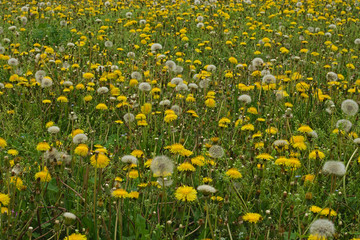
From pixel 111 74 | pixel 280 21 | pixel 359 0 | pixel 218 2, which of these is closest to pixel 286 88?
pixel 111 74

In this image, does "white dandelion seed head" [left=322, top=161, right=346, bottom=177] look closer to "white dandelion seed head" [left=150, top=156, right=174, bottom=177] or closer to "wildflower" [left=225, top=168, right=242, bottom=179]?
"wildflower" [left=225, top=168, right=242, bottom=179]

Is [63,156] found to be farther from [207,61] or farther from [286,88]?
[207,61]

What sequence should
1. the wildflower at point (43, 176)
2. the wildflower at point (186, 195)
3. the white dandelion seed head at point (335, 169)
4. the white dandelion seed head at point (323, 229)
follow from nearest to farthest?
the white dandelion seed head at point (323, 229)
the wildflower at point (186, 195)
the white dandelion seed head at point (335, 169)
the wildflower at point (43, 176)

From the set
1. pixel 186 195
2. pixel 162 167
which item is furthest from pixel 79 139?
pixel 186 195

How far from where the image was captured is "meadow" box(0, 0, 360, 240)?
207 cm

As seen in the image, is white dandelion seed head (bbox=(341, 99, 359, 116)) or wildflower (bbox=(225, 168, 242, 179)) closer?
wildflower (bbox=(225, 168, 242, 179))

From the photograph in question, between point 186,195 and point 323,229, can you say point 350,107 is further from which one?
point 186,195

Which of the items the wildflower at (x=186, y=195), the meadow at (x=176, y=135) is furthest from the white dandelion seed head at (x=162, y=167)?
the wildflower at (x=186, y=195)

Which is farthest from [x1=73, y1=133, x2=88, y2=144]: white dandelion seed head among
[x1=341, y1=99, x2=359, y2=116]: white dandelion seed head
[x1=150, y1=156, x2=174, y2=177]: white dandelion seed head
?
[x1=341, y1=99, x2=359, y2=116]: white dandelion seed head

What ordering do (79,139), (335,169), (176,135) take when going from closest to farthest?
(335,169)
(79,139)
(176,135)

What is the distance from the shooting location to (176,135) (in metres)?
3.28

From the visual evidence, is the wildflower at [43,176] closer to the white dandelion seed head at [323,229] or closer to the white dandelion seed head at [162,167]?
the white dandelion seed head at [162,167]

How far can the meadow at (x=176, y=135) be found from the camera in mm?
2074

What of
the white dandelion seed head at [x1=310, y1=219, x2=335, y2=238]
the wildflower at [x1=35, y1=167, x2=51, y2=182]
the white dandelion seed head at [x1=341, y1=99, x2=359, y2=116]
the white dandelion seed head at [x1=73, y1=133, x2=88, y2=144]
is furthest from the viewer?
the white dandelion seed head at [x1=341, y1=99, x2=359, y2=116]
